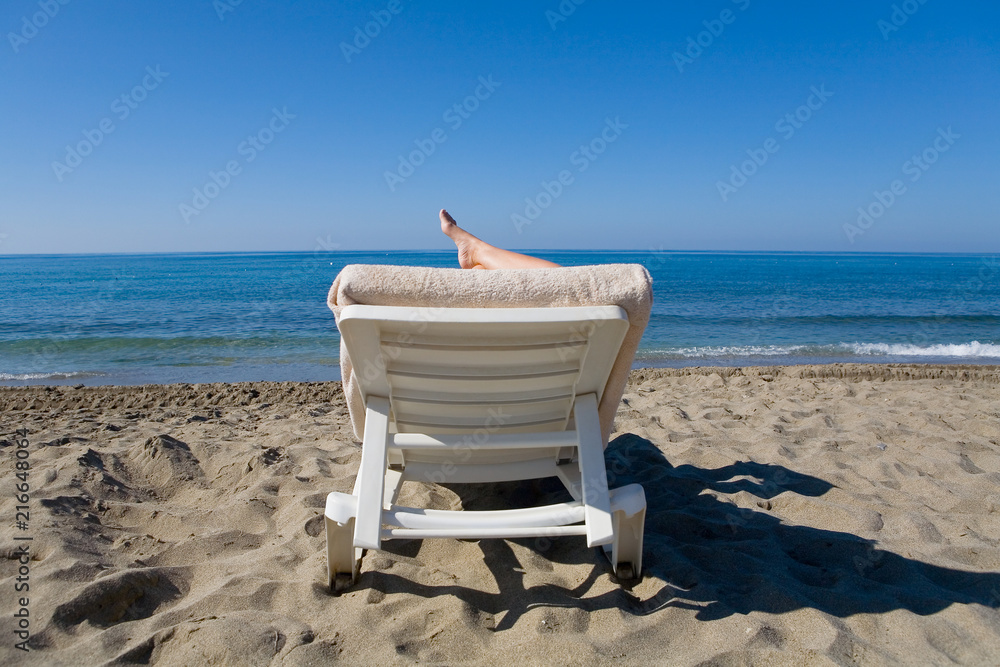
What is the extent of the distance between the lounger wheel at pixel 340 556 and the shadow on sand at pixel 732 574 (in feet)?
0.21

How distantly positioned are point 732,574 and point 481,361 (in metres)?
1.34

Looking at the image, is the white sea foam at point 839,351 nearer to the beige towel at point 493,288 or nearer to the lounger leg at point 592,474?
the lounger leg at point 592,474

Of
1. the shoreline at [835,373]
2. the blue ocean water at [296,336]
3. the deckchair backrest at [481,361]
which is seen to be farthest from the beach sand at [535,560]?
the blue ocean water at [296,336]

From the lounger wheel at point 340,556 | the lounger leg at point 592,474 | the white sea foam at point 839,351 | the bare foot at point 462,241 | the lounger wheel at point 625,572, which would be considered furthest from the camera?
the white sea foam at point 839,351

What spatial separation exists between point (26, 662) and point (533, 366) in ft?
5.92

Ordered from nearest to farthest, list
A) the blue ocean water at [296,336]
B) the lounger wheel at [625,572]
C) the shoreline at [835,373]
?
1. the lounger wheel at [625,572]
2. the shoreline at [835,373]
3. the blue ocean water at [296,336]

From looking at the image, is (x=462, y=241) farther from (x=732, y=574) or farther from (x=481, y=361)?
(x=732, y=574)

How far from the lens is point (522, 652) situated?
1780 mm

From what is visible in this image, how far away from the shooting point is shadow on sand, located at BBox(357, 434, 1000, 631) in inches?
80.6

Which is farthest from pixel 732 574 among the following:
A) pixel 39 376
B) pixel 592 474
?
pixel 39 376

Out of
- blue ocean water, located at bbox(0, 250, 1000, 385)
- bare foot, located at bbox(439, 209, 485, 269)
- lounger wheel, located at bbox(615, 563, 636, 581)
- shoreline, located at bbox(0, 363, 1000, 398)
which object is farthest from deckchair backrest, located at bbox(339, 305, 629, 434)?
blue ocean water, located at bbox(0, 250, 1000, 385)

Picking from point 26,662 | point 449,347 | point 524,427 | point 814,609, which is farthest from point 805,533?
point 26,662

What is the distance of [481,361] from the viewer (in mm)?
2070

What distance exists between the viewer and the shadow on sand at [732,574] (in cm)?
205
